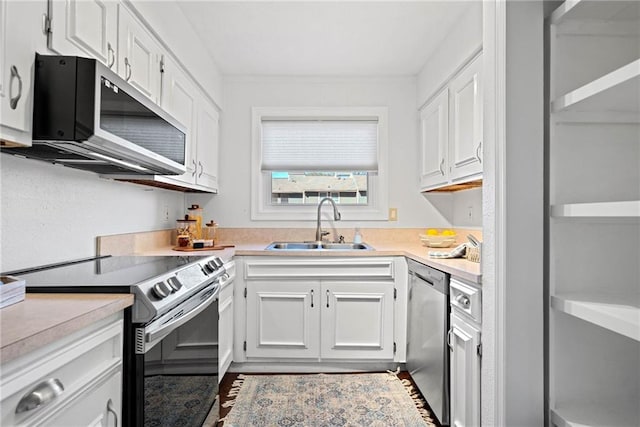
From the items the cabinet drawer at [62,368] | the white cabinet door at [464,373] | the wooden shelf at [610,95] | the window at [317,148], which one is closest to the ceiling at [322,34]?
the window at [317,148]

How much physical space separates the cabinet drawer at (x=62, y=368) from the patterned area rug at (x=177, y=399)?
140 millimetres

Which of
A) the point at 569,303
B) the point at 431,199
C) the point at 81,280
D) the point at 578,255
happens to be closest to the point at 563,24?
the point at 578,255

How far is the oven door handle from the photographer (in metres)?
1.21

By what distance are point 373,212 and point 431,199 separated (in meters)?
0.50

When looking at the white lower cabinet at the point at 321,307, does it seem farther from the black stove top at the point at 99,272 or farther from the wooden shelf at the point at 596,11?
the wooden shelf at the point at 596,11

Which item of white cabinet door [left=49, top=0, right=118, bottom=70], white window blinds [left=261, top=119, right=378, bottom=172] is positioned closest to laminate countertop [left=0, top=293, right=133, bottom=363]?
white cabinet door [left=49, top=0, right=118, bottom=70]

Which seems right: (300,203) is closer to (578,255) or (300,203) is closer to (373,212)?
(373,212)

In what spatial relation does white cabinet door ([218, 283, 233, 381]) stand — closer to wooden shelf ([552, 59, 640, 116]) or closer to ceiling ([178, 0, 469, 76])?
ceiling ([178, 0, 469, 76])

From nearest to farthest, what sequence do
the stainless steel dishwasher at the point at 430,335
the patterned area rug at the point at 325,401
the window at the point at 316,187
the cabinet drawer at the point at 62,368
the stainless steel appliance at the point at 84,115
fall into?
1. the cabinet drawer at the point at 62,368
2. the stainless steel appliance at the point at 84,115
3. the stainless steel dishwasher at the point at 430,335
4. the patterned area rug at the point at 325,401
5. the window at the point at 316,187

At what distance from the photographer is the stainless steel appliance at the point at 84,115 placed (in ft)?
3.55

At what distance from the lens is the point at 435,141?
9.23 ft

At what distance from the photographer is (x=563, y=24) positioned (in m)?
1.15

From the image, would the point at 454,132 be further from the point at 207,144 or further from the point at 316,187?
the point at 207,144

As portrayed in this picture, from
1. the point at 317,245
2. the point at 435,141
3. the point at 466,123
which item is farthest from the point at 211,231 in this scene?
the point at 466,123
